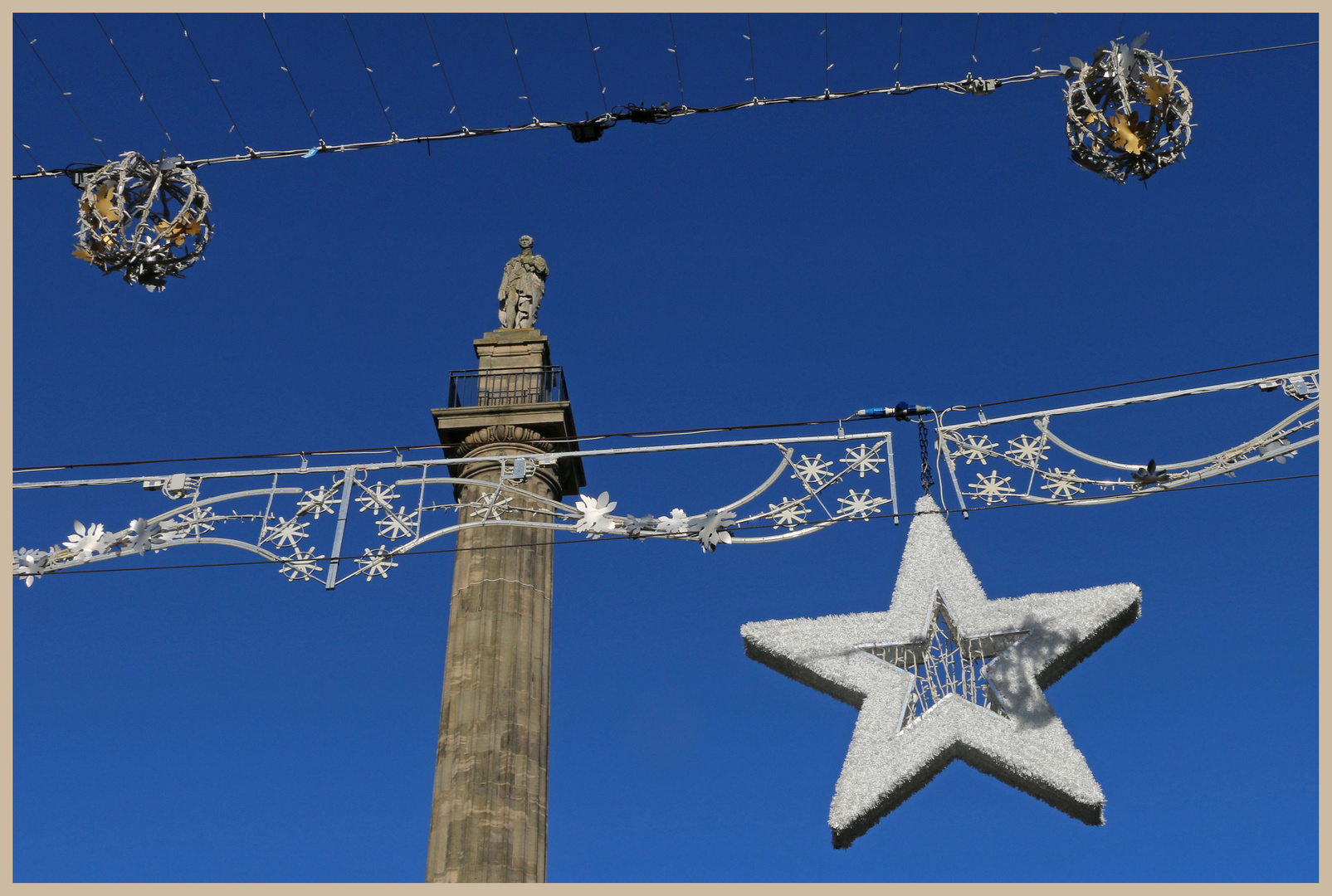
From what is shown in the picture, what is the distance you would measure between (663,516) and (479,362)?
18.2 feet

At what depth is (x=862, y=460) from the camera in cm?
1055

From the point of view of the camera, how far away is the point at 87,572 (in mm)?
10719

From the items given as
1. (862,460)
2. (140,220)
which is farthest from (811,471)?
(140,220)

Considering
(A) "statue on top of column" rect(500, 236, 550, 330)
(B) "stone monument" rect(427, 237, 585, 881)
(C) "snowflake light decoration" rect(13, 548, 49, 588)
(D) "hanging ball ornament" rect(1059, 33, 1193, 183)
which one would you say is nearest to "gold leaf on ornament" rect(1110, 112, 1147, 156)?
(D) "hanging ball ornament" rect(1059, 33, 1193, 183)

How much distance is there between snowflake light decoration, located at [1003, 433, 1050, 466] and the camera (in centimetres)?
1032

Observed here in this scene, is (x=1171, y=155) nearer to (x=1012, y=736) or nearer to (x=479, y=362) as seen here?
(x=1012, y=736)

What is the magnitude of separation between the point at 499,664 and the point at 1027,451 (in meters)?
5.36

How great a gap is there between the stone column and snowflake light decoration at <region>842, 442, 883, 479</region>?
2474 millimetres

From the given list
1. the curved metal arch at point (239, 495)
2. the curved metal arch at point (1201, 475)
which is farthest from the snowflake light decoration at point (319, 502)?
the curved metal arch at point (1201, 475)

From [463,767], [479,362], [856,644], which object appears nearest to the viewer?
[856,644]

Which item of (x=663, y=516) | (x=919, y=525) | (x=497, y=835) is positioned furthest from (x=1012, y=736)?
(x=497, y=835)

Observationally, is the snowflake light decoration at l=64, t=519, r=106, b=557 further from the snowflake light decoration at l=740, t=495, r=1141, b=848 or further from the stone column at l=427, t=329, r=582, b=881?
the snowflake light decoration at l=740, t=495, r=1141, b=848

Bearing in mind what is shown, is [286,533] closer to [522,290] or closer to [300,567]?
[300,567]

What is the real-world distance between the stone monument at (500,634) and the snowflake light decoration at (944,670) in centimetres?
242
